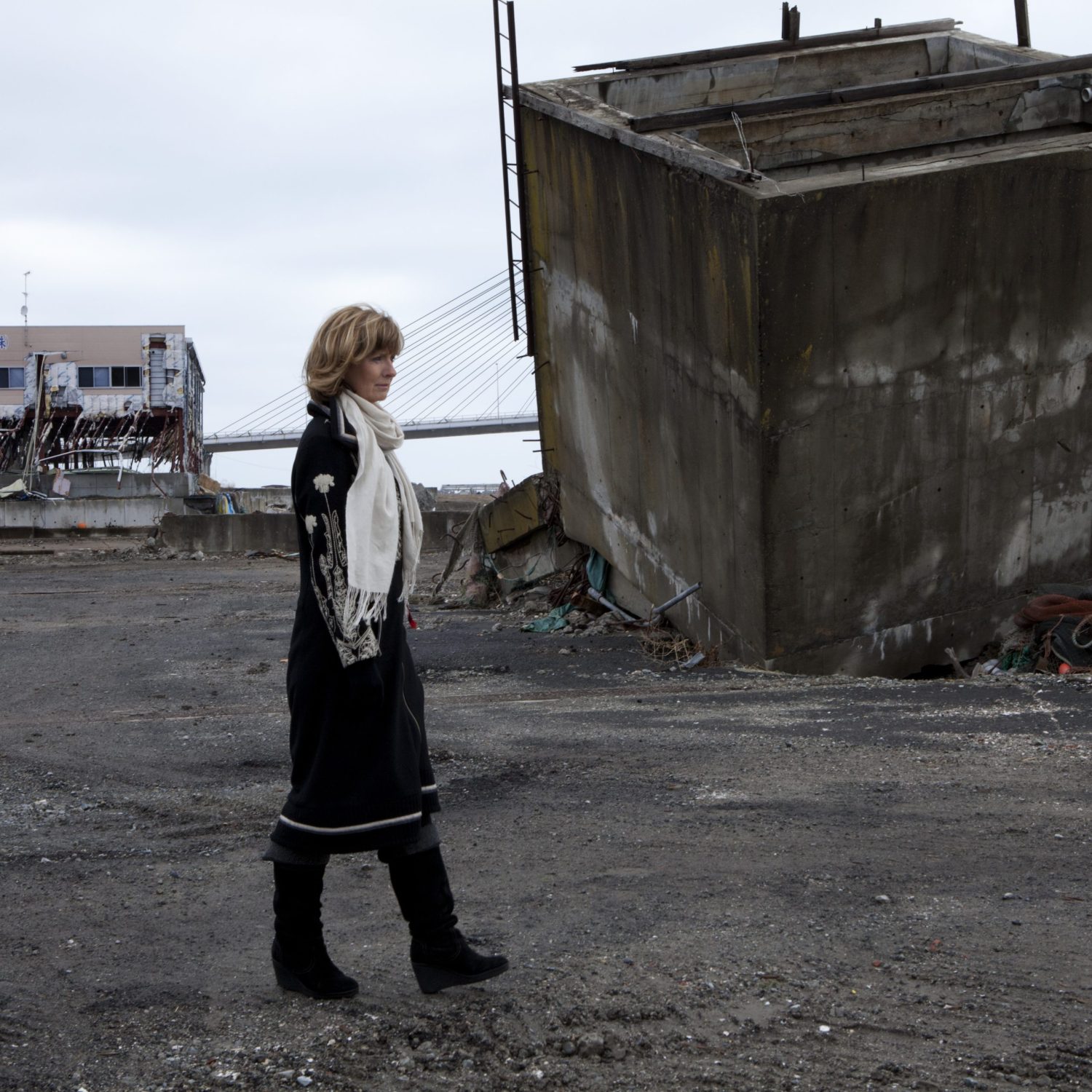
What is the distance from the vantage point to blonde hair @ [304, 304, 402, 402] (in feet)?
10.8

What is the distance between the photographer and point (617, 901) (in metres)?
4.08

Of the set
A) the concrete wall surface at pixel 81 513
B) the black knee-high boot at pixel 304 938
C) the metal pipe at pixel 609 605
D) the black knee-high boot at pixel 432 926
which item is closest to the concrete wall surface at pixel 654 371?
the metal pipe at pixel 609 605

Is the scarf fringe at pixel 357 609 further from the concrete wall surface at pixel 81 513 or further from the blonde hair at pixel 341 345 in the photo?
the concrete wall surface at pixel 81 513

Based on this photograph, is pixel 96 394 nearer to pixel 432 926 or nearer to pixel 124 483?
pixel 124 483

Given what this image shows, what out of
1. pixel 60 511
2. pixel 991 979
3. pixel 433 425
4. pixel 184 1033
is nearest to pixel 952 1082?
pixel 991 979

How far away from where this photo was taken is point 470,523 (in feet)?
51.7

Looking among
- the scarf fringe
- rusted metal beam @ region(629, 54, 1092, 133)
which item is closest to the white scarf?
the scarf fringe

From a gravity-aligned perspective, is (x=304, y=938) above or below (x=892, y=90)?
below

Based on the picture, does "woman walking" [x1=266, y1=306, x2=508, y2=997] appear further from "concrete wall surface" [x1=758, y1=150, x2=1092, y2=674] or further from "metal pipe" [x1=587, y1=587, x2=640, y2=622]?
"metal pipe" [x1=587, y1=587, x2=640, y2=622]

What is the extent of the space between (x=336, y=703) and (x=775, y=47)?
11653mm

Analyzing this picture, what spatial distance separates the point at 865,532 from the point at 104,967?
20.1 feet

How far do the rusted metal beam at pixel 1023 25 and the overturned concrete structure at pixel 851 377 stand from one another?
1.72 metres

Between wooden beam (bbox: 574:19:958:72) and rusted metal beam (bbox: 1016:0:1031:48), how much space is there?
2.67 ft

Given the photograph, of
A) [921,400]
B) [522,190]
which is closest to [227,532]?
[522,190]
